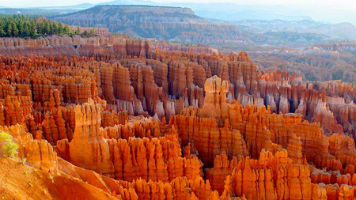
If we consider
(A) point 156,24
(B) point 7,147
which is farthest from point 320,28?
(B) point 7,147

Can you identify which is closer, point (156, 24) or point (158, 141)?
point (158, 141)

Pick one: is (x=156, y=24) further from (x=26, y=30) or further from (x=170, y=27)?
(x=26, y=30)

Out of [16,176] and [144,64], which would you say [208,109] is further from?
[144,64]

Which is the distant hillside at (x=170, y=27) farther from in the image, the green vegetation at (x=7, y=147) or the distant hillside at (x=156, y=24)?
the green vegetation at (x=7, y=147)

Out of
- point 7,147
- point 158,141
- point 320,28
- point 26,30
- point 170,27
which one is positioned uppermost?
point 26,30

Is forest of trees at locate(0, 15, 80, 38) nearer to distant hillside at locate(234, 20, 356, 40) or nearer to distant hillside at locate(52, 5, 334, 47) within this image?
distant hillside at locate(52, 5, 334, 47)

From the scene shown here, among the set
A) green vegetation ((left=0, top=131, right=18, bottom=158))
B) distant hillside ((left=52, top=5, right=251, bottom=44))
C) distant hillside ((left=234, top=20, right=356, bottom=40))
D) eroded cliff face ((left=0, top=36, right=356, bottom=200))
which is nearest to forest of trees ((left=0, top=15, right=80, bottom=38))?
eroded cliff face ((left=0, top=36, right=356, bottom=200))
